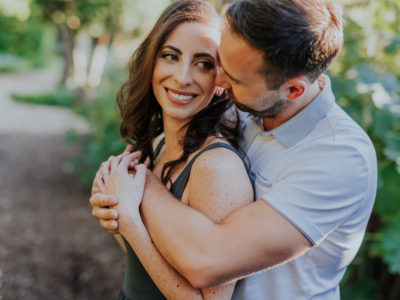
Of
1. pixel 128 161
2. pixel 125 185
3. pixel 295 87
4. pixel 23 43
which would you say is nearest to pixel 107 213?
pixel 125 185

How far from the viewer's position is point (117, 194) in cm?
168

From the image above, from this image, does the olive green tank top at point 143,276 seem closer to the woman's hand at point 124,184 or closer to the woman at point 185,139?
the woman at point 185,139

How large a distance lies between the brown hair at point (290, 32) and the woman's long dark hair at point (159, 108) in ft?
0.95

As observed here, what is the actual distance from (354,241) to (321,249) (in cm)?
15

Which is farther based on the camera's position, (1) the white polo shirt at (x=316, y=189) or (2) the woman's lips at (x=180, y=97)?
(2) the woman's lips at (x=180, y=97)

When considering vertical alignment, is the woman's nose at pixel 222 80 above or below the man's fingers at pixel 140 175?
above

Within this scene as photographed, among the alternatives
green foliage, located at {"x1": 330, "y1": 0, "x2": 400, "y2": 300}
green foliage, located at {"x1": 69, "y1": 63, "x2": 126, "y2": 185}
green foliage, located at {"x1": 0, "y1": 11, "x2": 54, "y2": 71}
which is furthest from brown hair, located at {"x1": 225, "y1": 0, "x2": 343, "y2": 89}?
green foliage, located at {"x1": 0, "y1": 11, "x2": 54, "y2": 71}

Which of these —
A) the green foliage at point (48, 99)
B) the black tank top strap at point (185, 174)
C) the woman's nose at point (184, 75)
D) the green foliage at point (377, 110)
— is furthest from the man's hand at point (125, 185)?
the green foliage at point (48, 99)

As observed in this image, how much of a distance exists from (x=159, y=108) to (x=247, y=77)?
0.79 meters

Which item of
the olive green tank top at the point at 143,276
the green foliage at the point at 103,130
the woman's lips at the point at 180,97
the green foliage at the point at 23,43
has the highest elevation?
the woman's lips at the point at 180,97

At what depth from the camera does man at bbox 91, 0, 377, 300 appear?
4.36ft

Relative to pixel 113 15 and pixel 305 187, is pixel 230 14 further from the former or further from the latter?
pixel 113 15

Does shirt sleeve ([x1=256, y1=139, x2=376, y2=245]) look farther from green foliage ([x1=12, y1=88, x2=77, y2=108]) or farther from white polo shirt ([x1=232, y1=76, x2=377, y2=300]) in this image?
green foliage ([x1=12, y1=88, x2=77, y2=108])

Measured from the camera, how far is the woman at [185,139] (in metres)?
1.50
